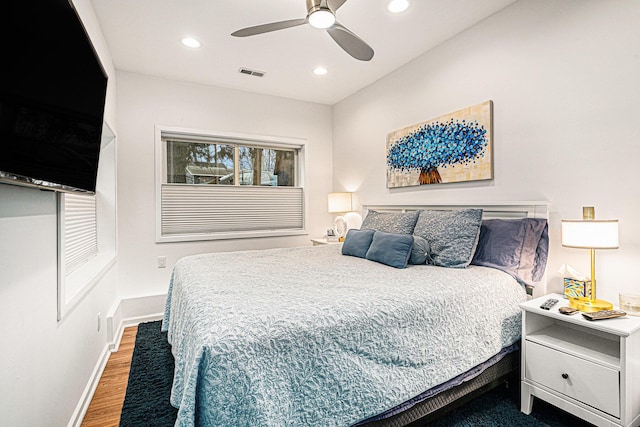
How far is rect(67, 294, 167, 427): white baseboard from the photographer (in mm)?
1938

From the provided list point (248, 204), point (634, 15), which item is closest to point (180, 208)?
point (248, 204)

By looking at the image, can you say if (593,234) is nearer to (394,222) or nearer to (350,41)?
(394,222)

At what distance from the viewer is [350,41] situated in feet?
7.39

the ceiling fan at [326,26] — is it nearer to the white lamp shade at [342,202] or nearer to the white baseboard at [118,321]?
the white lamp shade at [342,202]

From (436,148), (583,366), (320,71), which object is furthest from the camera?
(320,71)

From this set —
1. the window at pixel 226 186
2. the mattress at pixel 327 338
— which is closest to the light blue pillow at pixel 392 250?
the mattress at pixel 327 338

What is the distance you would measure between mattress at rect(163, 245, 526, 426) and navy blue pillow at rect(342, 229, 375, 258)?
2.03 feet

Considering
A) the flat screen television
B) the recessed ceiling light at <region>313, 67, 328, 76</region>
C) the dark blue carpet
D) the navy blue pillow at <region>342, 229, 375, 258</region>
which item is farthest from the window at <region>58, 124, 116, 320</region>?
the recessed ceiling light at <region>313, 67, 328, 76</region>

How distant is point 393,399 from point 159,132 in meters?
3.55

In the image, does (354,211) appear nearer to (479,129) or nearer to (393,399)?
(479,129)

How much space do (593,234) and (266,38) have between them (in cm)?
282

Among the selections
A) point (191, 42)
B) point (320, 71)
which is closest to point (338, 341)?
point (191, 42)

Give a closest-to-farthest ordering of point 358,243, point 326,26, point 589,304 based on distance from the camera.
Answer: point 589,304, point 326,26, point 358,243

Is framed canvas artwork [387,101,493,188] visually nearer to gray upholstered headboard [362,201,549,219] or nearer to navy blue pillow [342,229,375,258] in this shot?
gray upholstered headboard [362,201,549,219]
